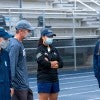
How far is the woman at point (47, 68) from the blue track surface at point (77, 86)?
329cm

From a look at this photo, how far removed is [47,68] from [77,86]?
18.8 feet

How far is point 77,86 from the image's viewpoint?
39.6 feet

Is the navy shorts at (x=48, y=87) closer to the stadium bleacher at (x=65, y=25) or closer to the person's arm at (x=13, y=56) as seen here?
the person's arm at (x=13, y=56)

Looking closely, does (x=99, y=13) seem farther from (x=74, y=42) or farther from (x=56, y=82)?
(x=56, y=82)

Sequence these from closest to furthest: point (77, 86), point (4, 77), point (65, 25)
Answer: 1. point (4, 77)
2. point (77, 86)
3. point (65, 25)

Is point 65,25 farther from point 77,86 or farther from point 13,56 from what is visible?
point 13,56

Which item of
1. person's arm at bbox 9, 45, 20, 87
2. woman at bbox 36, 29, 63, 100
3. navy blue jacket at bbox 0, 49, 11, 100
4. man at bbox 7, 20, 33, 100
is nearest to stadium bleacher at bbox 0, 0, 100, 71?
woman at bbox 36, 29, 63, 100

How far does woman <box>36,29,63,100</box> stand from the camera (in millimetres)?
6430

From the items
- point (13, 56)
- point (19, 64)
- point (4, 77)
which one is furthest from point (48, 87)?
point (4, 77)

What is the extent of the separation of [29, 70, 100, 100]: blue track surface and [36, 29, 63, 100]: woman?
3287 mm

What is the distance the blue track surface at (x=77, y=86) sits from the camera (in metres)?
10.1

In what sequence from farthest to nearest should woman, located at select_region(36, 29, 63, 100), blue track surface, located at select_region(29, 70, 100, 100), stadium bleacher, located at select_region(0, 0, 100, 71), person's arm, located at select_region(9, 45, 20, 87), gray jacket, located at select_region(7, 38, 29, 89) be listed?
stadium bleacher, located at select_region(0, 0, 100, 71) → blue track surface, located at select_region(29, 70, 100, 100) → woman, located at select_region(36, 29, 63, 100) → gray jacket, located at select_region(7, 38, 29, 89) → person's arm, located at select_region(9, 45, 20, 87)

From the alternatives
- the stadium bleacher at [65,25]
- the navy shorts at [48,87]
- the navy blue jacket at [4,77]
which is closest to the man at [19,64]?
the navy blue jacket at [4,77]

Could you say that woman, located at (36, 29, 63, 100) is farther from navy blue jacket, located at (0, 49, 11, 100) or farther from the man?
navy blue jacket, located at (0, 49, 11, 100)
